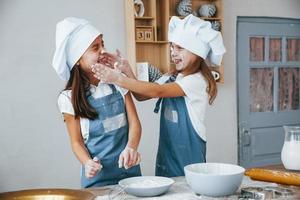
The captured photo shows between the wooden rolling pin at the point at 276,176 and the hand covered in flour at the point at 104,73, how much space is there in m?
0.60

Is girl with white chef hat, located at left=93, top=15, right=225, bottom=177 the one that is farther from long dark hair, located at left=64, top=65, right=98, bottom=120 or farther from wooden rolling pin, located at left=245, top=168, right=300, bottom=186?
wooden rolling pin, located at left=245, top=168, right=300, bottom=186

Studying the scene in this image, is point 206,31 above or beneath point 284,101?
above

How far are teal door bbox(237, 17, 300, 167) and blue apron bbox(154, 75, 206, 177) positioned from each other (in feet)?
5.24

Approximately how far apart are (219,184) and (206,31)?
803 millimetres

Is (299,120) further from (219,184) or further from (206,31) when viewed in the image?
(219,184)

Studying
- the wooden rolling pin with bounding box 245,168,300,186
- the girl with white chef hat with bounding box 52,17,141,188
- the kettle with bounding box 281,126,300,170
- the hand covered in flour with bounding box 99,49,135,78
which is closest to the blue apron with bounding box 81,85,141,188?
the girl with white chef hat with bounding box 52,17,141,188

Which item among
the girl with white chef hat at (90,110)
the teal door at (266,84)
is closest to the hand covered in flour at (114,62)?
the girl with white chef hat at (90,110)

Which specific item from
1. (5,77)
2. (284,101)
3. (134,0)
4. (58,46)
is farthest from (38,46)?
(284,101)

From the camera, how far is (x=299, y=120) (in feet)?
12.1

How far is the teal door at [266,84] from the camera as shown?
3.39 metres

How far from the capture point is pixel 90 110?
1.58 metres

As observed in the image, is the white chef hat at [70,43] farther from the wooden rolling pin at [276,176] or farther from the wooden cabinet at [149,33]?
the wooden cabinet at [149,33]

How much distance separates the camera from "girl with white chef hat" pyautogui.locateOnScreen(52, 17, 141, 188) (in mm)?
1577

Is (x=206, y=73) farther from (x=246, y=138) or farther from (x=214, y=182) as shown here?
(x=246, y=138)
